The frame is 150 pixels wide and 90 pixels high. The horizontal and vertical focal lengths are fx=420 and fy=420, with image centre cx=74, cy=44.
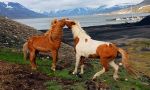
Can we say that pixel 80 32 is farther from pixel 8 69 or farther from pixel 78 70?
pixel 8 69

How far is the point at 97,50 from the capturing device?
16.9 metres

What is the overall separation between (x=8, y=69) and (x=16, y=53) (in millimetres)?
5094

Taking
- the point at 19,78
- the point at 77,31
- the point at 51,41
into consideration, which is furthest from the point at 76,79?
the point at 19,78

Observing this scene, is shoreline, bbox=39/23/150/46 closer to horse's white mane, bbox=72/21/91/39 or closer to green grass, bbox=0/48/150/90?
green grass, bbox=0/48/150/90

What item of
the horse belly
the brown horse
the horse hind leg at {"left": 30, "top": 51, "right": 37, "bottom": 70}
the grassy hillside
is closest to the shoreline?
the grassy hillside

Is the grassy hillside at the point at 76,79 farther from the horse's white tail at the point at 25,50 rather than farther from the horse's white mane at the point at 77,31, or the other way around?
the horse's white mane at the point at 77,31

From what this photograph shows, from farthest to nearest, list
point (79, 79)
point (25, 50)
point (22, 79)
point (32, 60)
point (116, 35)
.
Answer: point (116, 35)
point (25, 50)
point (32, 60)
point (79, 79)
point (22, 79)

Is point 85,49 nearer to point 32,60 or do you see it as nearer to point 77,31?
point 77,31

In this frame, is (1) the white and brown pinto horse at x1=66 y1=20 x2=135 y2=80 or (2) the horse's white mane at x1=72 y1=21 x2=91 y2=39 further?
(2) the horse's white mane at x1=72 y1=21 x2=91 y2=39

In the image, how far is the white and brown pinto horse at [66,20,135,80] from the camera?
16672mm

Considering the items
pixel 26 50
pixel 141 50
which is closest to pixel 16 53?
pixel 26 50

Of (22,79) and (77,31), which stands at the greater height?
(77,31)

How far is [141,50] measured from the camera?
58.8 meters

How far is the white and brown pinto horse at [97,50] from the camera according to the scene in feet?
54.7
